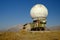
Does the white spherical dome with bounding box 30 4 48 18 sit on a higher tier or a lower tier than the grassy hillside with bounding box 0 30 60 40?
higher

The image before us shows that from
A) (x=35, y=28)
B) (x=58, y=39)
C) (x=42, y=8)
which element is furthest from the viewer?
(x=42, y=8)

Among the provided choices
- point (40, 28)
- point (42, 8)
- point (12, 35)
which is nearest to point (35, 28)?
point (40, 28)

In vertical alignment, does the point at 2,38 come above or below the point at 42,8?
below

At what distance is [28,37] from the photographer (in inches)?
29.8

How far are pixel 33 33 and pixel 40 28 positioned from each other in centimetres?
71

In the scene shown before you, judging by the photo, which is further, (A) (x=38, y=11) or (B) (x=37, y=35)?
(A) (x=38, y=11)

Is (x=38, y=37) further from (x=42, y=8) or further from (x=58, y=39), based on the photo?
(x=42, y=8)

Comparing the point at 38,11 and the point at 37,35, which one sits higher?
the point at 38,11

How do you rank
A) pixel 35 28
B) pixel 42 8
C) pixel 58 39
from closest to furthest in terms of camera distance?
pixel 58 39 → pixel 35 28 → pixel 42 8

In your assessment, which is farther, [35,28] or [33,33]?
[35,28]

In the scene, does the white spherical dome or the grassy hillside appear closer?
the grassy hillside

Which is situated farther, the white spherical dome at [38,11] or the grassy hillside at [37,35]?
the white spherical dome at [38,11]

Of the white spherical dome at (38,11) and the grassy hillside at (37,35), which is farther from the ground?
the white spherical dome at (38,11)

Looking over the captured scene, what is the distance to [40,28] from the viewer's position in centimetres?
146
